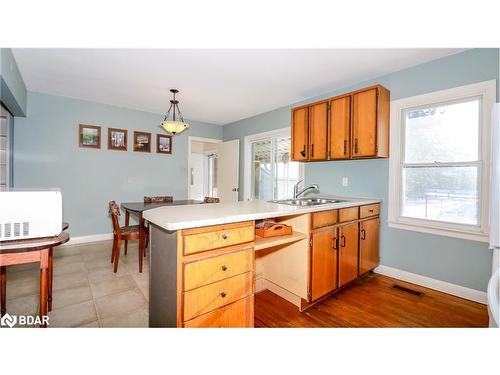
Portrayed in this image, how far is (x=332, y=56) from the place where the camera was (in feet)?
7.68

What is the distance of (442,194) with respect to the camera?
2361 mm

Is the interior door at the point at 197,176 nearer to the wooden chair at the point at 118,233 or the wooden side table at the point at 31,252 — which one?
the wooden chair at the point at 118,233

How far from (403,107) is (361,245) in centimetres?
162

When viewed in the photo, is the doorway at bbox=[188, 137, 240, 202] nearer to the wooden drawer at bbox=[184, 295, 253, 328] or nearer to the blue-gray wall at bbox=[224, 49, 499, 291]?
the blue-gray wall at bbox=[224, 49, 499, 291]

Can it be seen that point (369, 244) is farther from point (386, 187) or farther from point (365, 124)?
point (365, 124)

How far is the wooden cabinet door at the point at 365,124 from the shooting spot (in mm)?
2471

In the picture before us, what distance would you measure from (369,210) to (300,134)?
1303mm

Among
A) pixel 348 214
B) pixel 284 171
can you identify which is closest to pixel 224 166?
pixel 284 171

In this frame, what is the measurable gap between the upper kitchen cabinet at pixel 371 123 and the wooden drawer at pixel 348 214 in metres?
0.67

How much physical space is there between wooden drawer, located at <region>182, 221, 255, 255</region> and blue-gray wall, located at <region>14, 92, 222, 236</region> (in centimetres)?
354

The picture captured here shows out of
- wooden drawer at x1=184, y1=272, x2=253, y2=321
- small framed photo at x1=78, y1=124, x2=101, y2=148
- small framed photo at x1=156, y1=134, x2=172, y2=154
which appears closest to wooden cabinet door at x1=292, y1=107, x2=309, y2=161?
wooden drawer at x1=184, y1=272, x2=253, y2=321
